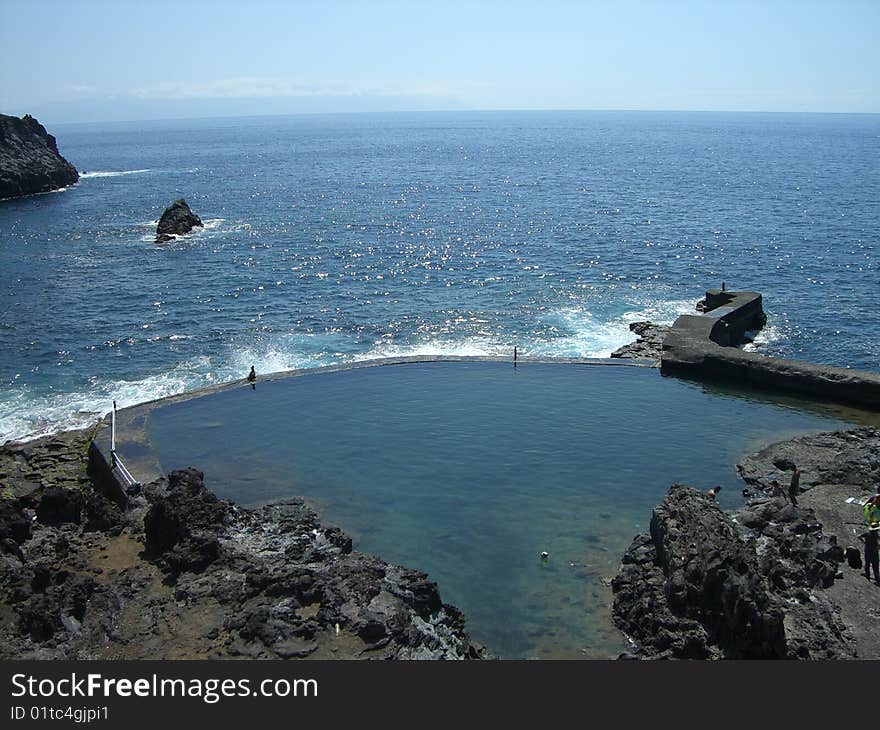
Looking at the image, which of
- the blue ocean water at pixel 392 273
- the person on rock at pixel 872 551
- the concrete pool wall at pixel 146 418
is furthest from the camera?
the blue ocean water at pixel 392 273

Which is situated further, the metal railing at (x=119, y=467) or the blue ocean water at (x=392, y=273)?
the blue ocean water at (x=392, y=273)

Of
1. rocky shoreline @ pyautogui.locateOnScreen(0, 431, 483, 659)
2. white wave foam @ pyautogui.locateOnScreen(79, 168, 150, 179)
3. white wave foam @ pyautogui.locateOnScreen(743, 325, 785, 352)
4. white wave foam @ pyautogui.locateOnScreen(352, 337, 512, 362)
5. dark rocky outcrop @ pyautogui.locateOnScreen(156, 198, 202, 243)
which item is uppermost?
white wave foam @ pyautogui.locateOnScreen(79, 168, 150, 179)

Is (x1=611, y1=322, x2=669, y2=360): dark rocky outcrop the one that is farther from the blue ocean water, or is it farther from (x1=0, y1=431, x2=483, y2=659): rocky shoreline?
(x1=0, y1=431, x2=483, y2=659): rocky shoreline

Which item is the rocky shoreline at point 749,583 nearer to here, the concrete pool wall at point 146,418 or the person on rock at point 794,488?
the person on rock at point 794,488

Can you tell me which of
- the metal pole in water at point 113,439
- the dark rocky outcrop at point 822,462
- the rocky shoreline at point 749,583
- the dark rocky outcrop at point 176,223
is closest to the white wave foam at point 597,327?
the dark rocky outcrop at point 822,462

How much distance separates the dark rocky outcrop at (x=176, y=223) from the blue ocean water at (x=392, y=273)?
2176 mm

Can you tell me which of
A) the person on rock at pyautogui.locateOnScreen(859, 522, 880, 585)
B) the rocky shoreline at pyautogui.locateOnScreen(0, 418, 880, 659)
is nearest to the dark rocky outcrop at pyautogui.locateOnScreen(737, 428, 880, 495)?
the rocky shoreline at pyautogui.locateOnScreen(0, 418, 880, 659)

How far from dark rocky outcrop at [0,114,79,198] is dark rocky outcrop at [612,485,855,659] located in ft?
389

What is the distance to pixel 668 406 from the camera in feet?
115

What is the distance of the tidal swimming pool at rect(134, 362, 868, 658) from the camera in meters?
22.7

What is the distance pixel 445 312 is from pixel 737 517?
3298cm

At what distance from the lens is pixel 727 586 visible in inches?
750

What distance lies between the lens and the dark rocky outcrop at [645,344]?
4319 centimetres

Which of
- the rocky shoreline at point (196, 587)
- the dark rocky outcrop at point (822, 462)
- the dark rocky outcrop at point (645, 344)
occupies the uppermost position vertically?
the dark rocky outcrop at point (645, 344)
